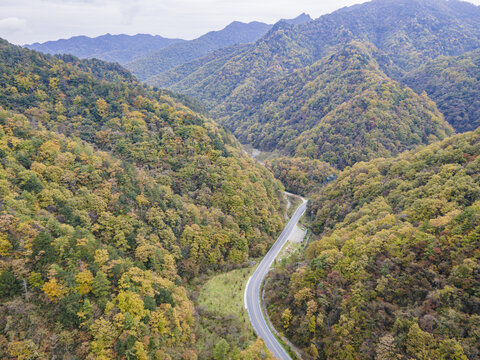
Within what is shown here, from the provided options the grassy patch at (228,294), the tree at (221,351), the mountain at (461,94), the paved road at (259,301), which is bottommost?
the paved road at (259,301)

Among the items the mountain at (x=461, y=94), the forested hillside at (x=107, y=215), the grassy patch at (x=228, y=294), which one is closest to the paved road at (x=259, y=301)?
the grassy patch at (x=228, y=294)

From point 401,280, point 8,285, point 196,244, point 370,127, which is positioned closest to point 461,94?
point 370,127

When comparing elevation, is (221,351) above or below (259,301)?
above

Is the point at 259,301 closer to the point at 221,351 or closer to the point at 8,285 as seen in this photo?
the point at 221,351

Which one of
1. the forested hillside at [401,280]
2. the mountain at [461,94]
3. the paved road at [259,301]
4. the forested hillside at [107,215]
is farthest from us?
the mountain at [461,94]

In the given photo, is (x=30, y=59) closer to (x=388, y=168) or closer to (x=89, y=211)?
(x=89, y=211)

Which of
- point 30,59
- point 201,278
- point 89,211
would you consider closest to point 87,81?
point 30,59

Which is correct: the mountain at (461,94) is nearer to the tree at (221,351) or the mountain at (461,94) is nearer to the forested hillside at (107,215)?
the forested hillside at (107,215)
